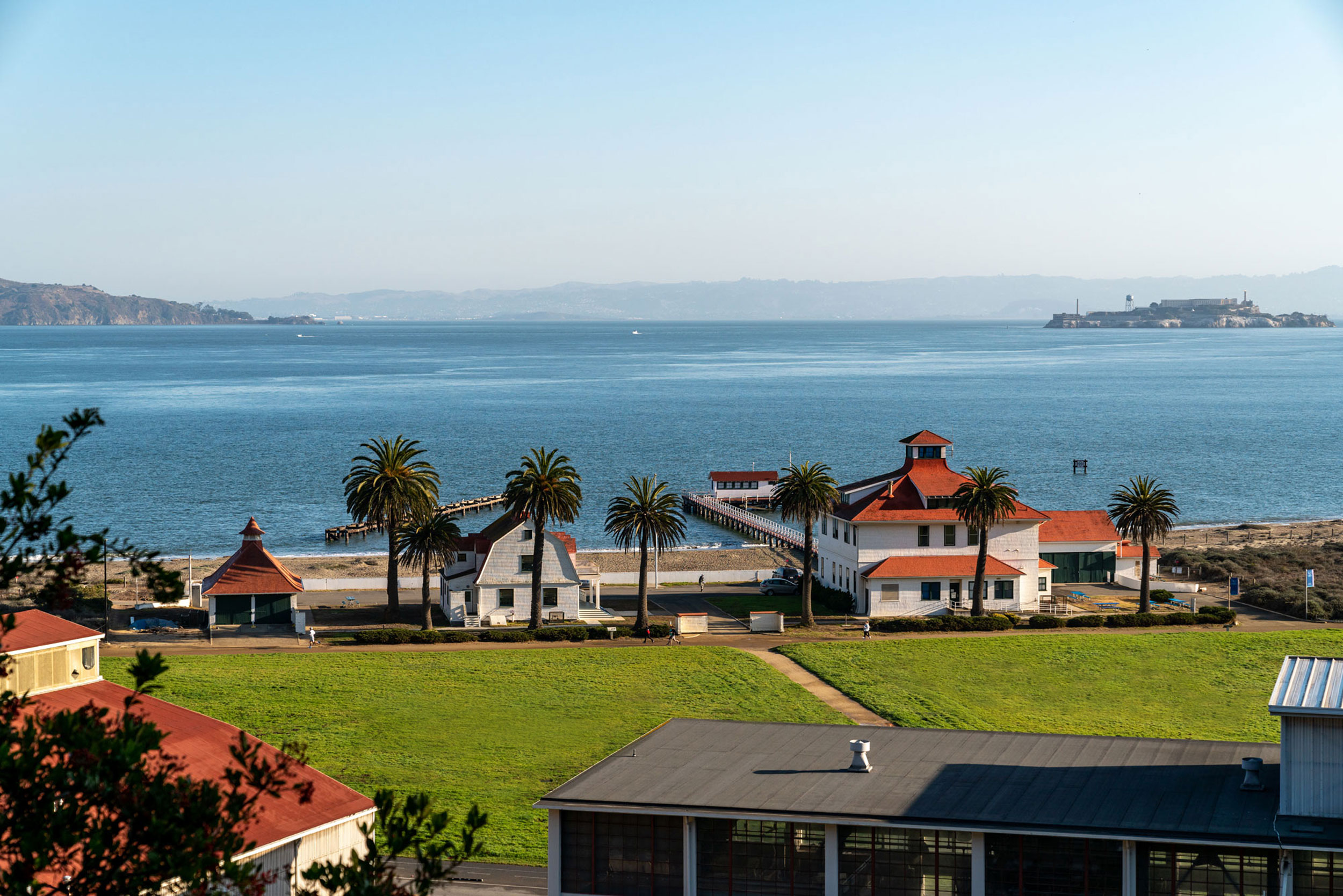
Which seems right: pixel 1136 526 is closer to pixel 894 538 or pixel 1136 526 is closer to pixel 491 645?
pixel 894 538

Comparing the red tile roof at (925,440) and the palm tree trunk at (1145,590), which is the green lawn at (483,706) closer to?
the red tile roof at (925,440)

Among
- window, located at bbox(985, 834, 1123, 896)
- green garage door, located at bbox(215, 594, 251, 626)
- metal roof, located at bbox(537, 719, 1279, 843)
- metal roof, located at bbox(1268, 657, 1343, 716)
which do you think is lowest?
green garage door, located at bbox(215, 594, 251, 626)

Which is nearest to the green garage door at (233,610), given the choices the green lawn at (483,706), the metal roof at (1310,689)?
→ the green lawn at (483,706)

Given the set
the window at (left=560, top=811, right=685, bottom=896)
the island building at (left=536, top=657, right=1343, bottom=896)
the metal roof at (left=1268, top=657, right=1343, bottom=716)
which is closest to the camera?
the island building at (left=536, top=657, right=1343, bottom=896)

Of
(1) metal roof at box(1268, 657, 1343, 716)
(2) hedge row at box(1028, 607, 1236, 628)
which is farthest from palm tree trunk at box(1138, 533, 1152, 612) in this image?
(1) metal roof at box(1268, 657, 1343, 716)

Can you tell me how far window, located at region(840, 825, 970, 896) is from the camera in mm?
25516

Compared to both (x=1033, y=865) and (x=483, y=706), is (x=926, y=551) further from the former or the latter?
(x=1033, y=865)

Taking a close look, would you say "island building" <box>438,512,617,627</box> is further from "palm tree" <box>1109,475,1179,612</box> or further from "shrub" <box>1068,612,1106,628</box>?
"palm tree" <box>1109,475,1179,612</box>

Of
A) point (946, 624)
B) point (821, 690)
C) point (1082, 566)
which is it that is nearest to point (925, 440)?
point (946, 624)

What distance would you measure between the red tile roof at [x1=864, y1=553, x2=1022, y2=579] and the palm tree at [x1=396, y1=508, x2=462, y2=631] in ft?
67.6

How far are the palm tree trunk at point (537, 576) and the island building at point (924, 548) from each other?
15263 mm

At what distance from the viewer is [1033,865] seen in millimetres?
25375

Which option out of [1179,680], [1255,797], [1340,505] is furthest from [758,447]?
[1255,797]

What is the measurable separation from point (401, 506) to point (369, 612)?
6.62 m
